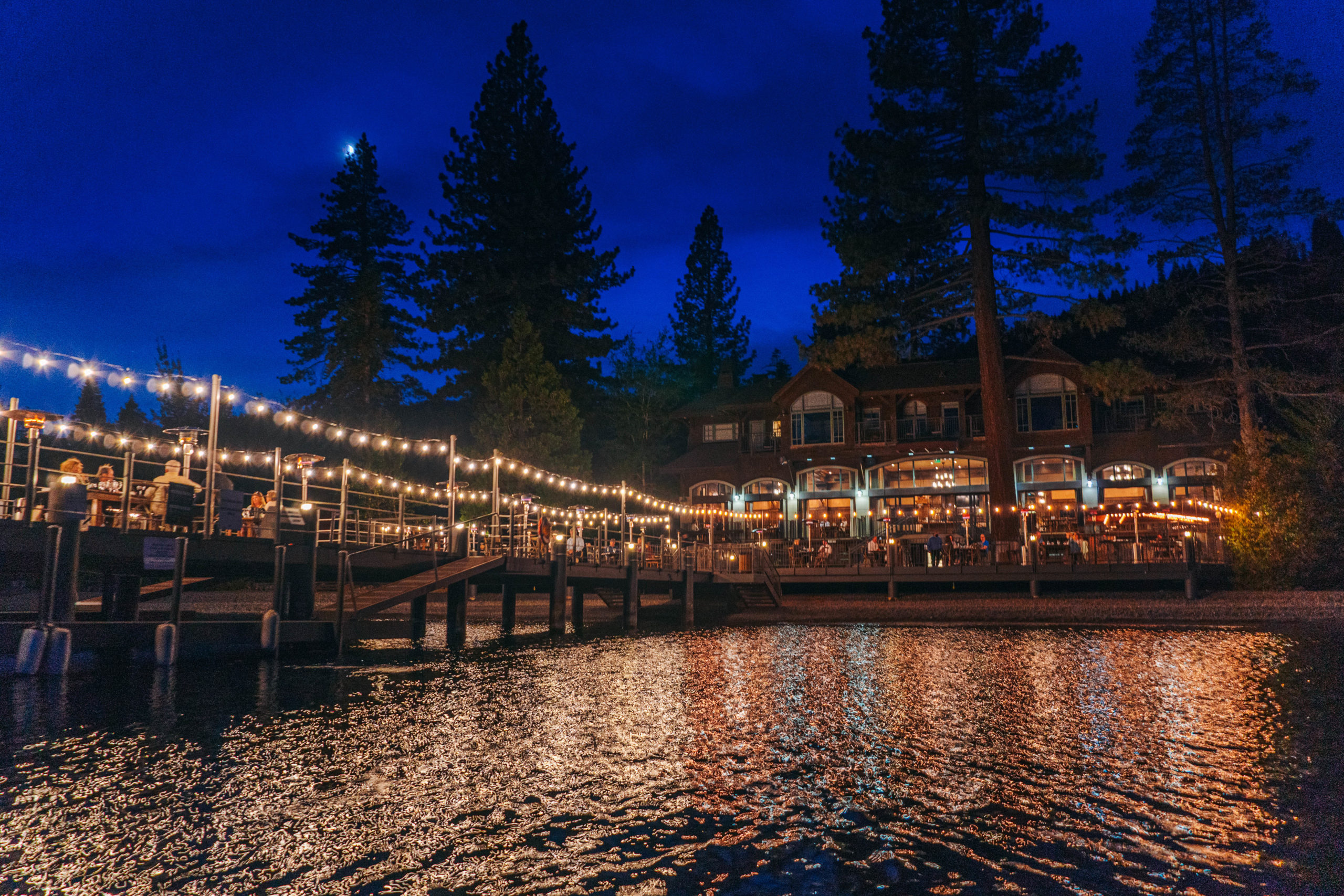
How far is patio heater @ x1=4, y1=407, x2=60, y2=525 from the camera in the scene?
14.0 m

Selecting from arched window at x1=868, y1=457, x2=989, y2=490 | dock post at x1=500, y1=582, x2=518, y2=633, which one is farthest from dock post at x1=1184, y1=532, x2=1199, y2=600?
dock post at x1=500, y1=582, x2=518, y2=633

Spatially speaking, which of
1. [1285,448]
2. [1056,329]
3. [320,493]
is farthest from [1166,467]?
[320,493]

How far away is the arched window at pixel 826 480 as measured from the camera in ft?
136

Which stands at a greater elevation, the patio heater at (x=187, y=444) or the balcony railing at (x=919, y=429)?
the balcony railing at (x=919, y=429)

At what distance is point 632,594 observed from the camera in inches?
1057

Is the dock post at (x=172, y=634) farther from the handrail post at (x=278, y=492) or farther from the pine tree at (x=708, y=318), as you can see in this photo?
the pine tree at (x=708, y=318)

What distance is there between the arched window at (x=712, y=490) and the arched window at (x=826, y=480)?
3341mm

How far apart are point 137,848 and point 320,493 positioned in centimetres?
3392

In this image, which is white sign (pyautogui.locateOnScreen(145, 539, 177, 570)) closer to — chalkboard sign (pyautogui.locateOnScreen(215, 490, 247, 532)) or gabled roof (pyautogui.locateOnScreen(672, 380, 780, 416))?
chalkboard sign (pyautogui.locateOnScreen(215, 490, 247, 532))

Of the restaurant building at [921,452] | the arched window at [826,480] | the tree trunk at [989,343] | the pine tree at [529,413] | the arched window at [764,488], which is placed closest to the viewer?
the tree trunk at [989,343]

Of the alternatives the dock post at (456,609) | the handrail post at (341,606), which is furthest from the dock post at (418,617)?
the handrail post at (341,606)

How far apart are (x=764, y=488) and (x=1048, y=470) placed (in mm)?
12202

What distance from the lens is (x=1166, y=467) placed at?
36.7m

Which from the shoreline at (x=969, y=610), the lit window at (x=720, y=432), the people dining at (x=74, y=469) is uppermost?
the lit window at (x=720, y=432)
